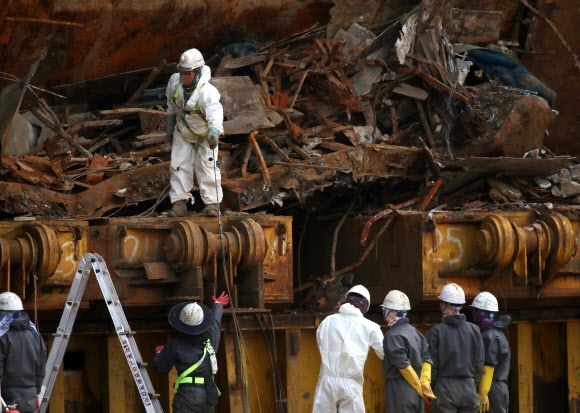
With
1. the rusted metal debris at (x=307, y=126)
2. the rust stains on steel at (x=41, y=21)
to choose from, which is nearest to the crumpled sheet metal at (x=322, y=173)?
the rusted metal debris at (x=307, y=126)

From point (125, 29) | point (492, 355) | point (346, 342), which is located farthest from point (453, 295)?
point (125, 29)

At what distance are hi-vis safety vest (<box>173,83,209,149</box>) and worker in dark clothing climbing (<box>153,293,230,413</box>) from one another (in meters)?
1.62

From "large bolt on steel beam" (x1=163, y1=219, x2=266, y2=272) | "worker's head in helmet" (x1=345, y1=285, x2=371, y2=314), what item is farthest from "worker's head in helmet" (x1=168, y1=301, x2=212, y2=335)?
"worker's head in helmet" (x1=345, y1=285, x2=371, y2=314)

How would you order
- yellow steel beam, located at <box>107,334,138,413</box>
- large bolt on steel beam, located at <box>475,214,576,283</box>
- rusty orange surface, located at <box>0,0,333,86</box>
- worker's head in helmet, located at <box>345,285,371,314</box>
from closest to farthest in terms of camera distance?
worker's head in helmet, located at <box>345,285,371,314</box>, yellow steel beam, located at <box>107,334,138,413</box>, large bolt on steel beam, located at <box>475,214,576,283</box>, rusty orange surface, located at <box>0,0,333,86</box>

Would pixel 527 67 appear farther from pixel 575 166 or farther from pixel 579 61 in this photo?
pixel 575 166

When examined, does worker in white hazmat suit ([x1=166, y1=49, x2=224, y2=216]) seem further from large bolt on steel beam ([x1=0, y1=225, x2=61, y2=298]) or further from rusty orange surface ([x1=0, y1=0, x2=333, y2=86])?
rusty orange surface ([x1=0, y1=0, x2=333, y2=86])

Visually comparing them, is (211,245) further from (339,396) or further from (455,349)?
(455,349)

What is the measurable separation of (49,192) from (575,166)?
5.04 m

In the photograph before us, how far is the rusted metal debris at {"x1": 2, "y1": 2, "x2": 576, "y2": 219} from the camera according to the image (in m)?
12.5

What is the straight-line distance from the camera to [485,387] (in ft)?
38.9

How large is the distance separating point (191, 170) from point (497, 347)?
9.38 ft

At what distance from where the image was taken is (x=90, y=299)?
11.4 m

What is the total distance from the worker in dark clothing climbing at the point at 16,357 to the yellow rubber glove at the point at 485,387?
12.1 ft

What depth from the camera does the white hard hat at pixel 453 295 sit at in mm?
11531
